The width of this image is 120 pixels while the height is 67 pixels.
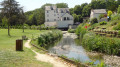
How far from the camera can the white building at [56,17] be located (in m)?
62.0

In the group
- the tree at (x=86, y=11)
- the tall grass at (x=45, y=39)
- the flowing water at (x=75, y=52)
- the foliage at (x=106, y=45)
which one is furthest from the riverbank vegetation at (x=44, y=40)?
the tree at (x=86, y=11)

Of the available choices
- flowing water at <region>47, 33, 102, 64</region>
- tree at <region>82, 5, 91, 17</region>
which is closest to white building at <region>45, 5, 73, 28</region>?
tree at <region>82, 5, 91, 17</region>

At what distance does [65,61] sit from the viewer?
9773 mm

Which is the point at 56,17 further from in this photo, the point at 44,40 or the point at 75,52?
the point at 75,52

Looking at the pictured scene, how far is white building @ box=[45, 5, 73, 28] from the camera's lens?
62.0 metres

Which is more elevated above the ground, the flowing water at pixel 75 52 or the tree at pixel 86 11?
the tree at pixel 86 11

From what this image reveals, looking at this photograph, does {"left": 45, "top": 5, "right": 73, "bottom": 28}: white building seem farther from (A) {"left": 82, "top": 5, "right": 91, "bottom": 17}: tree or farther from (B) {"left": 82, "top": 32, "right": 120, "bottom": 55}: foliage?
(B) {"left": 82, "top": 32, "right": 120, "bottom": 55}: foliage

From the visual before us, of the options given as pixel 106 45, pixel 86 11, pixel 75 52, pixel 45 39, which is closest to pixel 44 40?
pixel 45 39

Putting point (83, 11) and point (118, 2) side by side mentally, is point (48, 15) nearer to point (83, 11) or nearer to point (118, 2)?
point (83, 11)

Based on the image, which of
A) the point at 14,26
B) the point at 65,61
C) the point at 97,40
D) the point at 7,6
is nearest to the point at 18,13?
the point at 7,6

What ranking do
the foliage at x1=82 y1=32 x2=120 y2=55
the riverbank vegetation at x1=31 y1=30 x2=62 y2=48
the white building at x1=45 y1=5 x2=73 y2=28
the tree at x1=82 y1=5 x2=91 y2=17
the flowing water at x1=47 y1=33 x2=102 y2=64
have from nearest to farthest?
the flowing water at x1=47 y1=33 x2=102 y2=64 → the foliage at x1=82 y1=32 x2=120 y2=55 → the riverbank vegetation at x1=31 y1=30 x2=62 y2=48 → the white building at x1=45 y1=5 x2=73 y2=28 → the tree at x1=82 y1=5 x2=91 y2=17

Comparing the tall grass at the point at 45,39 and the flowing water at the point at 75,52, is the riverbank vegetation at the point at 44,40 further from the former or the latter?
the flowing water at the point at 75,52

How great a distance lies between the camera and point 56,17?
2709 inches

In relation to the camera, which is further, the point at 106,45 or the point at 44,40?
the point at 44,40
